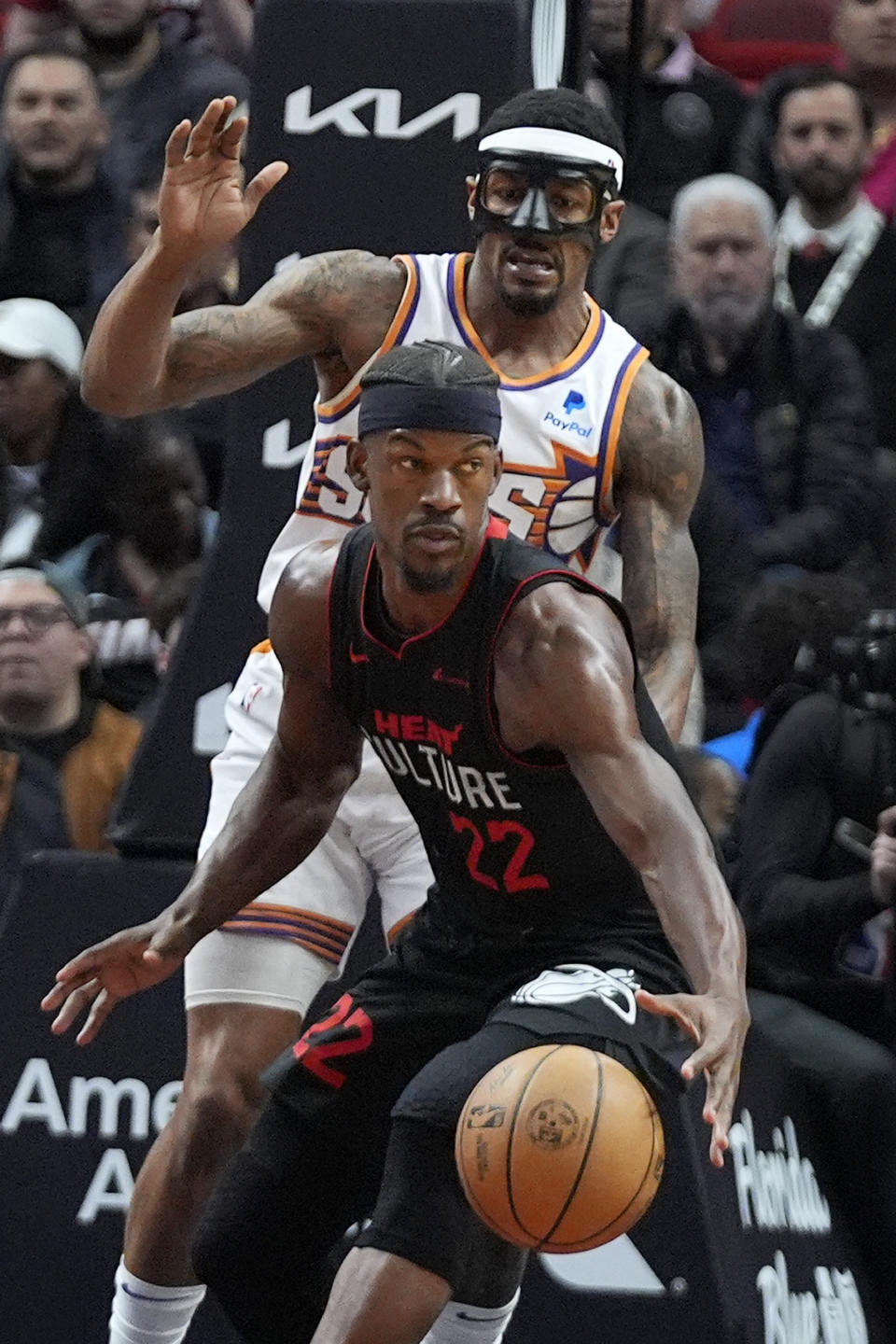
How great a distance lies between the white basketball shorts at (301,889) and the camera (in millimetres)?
5605

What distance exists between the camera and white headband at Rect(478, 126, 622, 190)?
5.48m

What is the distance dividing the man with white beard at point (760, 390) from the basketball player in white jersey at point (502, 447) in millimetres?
2156

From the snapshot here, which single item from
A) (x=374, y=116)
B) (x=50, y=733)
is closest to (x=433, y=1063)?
(x=50, y=733)

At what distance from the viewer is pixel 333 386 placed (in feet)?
18.5

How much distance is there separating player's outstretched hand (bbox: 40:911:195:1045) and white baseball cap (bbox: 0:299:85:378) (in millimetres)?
3306

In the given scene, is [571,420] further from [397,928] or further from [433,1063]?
[433,1063]

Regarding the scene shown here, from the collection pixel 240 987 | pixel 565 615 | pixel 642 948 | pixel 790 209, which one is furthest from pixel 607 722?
pixel 790 209

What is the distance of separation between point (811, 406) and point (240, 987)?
10.1 ft

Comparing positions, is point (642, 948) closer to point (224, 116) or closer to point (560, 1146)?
point (560, 1146)

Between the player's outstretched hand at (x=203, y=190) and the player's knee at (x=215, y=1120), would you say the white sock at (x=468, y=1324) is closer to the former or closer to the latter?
the player's knee at (x=215, y=1120)

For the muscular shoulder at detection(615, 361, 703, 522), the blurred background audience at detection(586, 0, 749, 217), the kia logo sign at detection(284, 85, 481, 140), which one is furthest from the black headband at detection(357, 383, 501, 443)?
the blurred background audience at detection(586, 0, 749, 217)

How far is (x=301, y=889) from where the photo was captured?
5691mm

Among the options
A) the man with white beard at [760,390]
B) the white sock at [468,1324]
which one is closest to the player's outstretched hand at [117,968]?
the white sock at [468,1324]

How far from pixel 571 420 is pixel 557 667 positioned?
3.97ft
